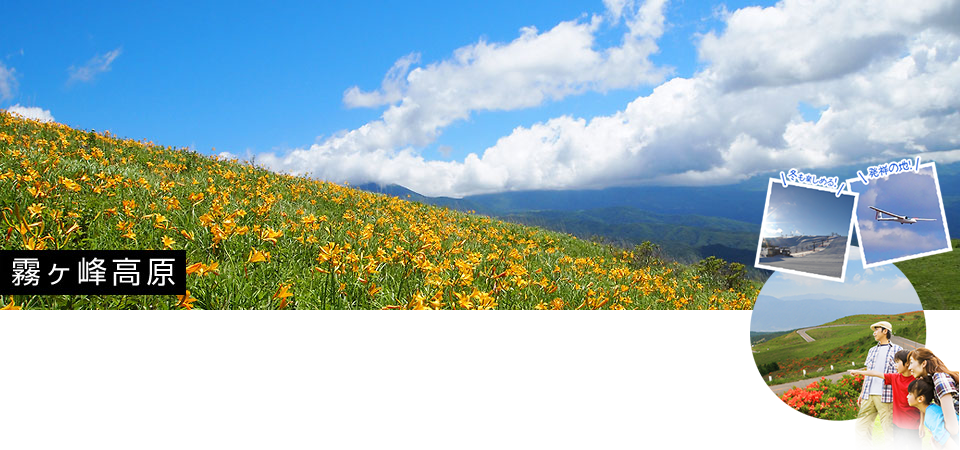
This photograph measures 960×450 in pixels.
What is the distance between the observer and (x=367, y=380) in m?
2.33

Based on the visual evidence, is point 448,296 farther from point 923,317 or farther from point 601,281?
point 923,317

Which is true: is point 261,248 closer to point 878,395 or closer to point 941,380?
point 878,395

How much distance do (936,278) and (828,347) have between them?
0.82m

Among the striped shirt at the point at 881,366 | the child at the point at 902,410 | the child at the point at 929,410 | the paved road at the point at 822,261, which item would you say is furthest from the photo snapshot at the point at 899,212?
the child at the point at 929,410

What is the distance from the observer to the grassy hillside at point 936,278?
274 centimetres

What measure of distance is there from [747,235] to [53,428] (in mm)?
3951

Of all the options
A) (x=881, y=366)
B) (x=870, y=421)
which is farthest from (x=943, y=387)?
(x=870, y=421)

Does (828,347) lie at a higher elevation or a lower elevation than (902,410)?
higher

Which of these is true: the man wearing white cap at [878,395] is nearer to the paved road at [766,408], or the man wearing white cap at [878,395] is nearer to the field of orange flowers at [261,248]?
the paved road at [766,408]

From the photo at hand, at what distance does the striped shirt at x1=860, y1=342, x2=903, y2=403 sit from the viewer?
256 cm

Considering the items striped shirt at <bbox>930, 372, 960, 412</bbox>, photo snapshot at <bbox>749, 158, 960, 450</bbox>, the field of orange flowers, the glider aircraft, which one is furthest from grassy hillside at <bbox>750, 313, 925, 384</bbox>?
the field of orange flowers

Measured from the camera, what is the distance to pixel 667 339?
2584mm

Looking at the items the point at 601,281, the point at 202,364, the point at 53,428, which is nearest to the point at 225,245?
the point at 202,364

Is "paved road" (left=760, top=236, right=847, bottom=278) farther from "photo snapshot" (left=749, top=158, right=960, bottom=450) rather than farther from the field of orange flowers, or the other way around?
the field of orange flowers
